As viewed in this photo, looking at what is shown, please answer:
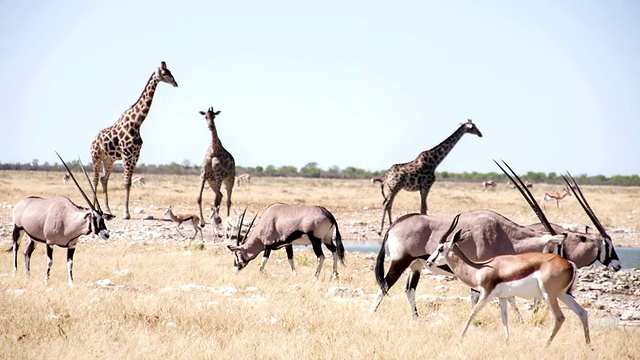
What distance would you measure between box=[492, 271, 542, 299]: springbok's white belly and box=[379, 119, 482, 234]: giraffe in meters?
11.9

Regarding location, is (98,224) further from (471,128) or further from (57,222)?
(471,128)

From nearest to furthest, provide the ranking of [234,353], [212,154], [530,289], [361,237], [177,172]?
1. [234,353]
2. [530,289]
3. [212,154]
4. [361,237]
5. [177,172]

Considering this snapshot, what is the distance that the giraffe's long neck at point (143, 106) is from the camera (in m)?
19.4

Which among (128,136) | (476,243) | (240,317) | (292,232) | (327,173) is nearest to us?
(240,317)

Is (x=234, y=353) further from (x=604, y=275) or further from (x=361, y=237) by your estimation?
(x=361, y=237)

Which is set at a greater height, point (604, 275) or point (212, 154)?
point (212, 154)

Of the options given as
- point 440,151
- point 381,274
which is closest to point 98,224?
point 381,274

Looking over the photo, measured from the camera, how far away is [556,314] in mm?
7055

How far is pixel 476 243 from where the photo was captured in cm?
852

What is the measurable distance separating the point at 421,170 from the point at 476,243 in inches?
427

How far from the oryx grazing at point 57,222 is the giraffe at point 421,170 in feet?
33.4

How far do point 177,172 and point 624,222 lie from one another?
4911 cm

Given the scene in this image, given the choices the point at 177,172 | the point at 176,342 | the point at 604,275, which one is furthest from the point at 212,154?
the point at 177,172

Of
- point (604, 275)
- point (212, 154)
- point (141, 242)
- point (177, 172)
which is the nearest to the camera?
point (604, 275)
